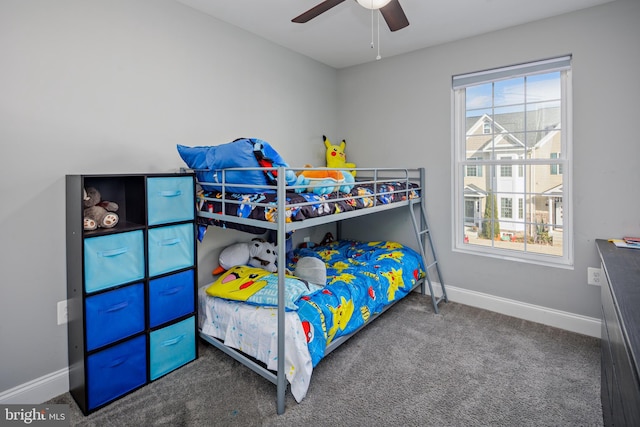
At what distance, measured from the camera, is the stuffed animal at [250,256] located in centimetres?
257

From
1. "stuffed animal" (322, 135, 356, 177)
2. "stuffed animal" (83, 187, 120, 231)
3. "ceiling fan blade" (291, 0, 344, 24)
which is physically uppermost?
"ceiling fan blade" (291, 0, 344, 24)

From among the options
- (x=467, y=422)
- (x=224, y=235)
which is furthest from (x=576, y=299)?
(x=224, y=235)

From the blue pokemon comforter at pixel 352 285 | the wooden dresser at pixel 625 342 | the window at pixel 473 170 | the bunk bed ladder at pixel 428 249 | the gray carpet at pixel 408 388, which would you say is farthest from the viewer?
the bunk bed ladder at pixel 428 249

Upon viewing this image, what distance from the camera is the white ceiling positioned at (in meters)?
2.34

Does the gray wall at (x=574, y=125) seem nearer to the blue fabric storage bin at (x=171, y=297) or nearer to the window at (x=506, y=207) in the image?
the window at (x=506, y=207)

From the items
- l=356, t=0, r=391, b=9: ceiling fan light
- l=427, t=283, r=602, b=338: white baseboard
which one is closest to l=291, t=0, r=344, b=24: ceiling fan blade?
l=356, t=0, r=391, b=9: ceiling fan light

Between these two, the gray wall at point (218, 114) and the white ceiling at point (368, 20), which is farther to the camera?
the white ceiling at point (368, 20)

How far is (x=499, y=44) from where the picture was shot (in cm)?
277

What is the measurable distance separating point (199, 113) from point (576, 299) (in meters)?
3.23

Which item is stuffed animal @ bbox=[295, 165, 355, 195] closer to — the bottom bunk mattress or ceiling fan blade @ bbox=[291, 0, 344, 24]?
the bottom bunk mattress

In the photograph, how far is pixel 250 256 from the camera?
2.70 meters

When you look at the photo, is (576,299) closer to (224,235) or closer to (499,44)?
(499,44)

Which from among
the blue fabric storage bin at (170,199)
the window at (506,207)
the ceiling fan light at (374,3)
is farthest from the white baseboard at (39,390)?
the window at (506,207)

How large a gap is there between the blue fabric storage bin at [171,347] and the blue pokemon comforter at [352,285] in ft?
2.60
